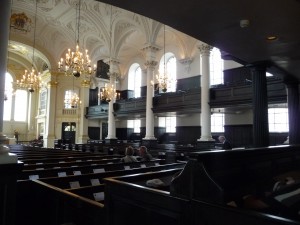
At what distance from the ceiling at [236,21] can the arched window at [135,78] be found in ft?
57.8

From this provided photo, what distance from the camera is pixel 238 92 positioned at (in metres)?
12.2

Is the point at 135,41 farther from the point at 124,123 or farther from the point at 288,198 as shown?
the point at 288,198

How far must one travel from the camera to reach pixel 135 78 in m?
23.8

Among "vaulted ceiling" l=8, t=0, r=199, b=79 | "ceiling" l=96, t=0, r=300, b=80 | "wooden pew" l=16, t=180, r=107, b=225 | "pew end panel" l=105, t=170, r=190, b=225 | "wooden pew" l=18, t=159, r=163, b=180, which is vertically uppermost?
"vaulted ceiling" l=8, t=0, r=199, b=79

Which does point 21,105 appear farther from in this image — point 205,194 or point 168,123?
point 205,194

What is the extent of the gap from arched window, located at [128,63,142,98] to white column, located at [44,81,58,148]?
717cm

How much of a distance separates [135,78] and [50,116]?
8802 millimetres

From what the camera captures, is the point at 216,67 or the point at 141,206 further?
the point at 216,67

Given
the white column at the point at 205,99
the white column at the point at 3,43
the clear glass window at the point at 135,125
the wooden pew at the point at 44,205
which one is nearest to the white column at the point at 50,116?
the clear glass window at the point at 135,125

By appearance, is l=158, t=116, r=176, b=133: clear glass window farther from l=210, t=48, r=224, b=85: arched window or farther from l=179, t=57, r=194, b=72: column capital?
l=210, t=48, r=224, b=85: arched window

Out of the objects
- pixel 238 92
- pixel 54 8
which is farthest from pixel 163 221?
pixel 54 8

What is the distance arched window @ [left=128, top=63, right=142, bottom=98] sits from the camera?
23.3 m

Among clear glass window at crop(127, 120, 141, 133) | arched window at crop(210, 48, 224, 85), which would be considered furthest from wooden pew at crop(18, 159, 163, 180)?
clear glass window at crop(127, 120, 141, 133)

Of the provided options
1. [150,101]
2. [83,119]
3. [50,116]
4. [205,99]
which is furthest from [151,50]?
[50,116]
